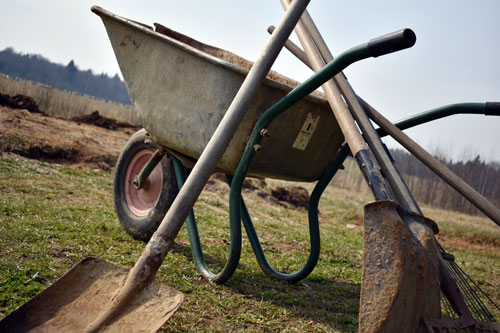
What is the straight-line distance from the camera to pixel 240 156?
7.84 feet

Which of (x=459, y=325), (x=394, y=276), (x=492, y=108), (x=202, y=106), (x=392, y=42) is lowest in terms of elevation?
(x=459, y=325)

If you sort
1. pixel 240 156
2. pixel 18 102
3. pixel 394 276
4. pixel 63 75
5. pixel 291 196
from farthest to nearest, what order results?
pixel 63 75, pixel 18 102, pixel 291 196, pixel 240 156, pixel 394 276

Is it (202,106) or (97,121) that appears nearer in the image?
(202,106)

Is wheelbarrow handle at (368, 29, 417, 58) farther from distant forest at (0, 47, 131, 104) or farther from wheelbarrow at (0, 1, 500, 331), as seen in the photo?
distant forest at (0, 47, 131, 104)

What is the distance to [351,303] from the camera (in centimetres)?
267

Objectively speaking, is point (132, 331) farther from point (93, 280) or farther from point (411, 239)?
point (411, 239)

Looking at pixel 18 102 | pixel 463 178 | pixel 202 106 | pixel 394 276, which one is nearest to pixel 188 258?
pixel 202 106

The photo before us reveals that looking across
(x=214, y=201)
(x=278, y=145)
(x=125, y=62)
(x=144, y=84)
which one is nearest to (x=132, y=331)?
(x=278, y=145)

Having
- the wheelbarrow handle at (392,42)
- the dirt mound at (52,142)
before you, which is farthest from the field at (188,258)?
the wheelbarrow handle at (392,42)

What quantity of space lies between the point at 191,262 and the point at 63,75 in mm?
90110

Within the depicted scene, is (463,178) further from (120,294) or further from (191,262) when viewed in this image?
(120,294)

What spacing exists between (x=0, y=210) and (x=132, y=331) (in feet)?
8.08

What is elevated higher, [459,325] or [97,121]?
[459,325]

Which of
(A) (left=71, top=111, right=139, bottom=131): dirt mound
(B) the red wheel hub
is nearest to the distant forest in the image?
(A) (left=71, top=111, right=139, bottom=131): dirt mound
